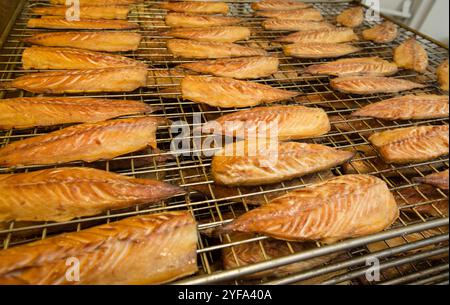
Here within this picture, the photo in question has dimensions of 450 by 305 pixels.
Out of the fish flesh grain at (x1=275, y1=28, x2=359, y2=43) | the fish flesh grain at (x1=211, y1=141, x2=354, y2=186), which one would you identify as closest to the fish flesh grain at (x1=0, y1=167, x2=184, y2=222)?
the fish flesh grain at (x1=211, y1=141, x2=354, y2=186)

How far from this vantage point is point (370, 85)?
10.6 feet

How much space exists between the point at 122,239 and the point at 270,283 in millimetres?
868

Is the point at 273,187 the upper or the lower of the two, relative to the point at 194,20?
lower

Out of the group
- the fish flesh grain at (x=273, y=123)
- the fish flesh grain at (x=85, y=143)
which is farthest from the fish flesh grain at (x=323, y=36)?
the fish flesh grain at (x=85, y=143)

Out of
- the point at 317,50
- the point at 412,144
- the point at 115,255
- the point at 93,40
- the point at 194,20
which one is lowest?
the point at 115,255

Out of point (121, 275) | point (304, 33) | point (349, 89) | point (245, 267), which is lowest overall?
point (121, 275)

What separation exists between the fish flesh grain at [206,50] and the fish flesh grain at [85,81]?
0.63 meters

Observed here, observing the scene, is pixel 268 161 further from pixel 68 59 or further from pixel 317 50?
pixel 68 59

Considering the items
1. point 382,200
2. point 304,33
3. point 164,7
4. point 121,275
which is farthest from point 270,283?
point 164,7

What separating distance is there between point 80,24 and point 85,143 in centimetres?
215

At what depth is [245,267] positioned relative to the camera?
156 centimetres

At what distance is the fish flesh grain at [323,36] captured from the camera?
4.00m

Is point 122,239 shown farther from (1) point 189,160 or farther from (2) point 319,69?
(2) point 319,69

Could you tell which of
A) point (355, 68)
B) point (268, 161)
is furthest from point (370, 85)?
point (268, 161)
